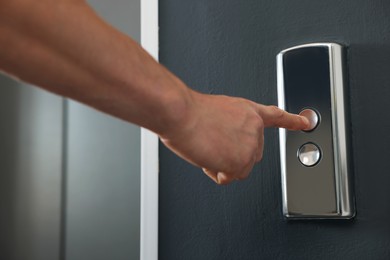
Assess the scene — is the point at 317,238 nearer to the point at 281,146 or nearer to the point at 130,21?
the point at 281,146

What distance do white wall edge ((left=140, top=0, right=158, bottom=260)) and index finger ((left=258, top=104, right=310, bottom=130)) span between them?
A: 26cm

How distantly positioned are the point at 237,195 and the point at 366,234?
0.60ft

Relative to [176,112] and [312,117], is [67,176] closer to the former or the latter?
[312,117]

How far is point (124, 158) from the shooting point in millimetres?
1158

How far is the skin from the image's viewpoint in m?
0.38

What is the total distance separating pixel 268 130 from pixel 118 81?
13.7 inches

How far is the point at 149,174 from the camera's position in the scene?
2.67 ft

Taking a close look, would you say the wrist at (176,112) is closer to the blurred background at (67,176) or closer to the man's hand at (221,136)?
the man's hand at (221,136)

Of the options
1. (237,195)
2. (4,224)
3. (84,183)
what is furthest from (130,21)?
(4,224)

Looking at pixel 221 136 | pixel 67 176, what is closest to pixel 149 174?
pixel 221 136

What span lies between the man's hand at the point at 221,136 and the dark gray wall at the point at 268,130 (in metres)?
0.16

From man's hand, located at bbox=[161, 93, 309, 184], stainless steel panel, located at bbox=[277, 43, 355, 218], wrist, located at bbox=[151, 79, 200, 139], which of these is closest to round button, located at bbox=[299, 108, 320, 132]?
stainless steel panel, located at bbox=[277, 43, 355, 218]

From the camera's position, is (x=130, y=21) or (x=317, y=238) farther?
(x=130, y=21)

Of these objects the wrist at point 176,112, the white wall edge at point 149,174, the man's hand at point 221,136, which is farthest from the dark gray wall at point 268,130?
the wrist at point 176,112
